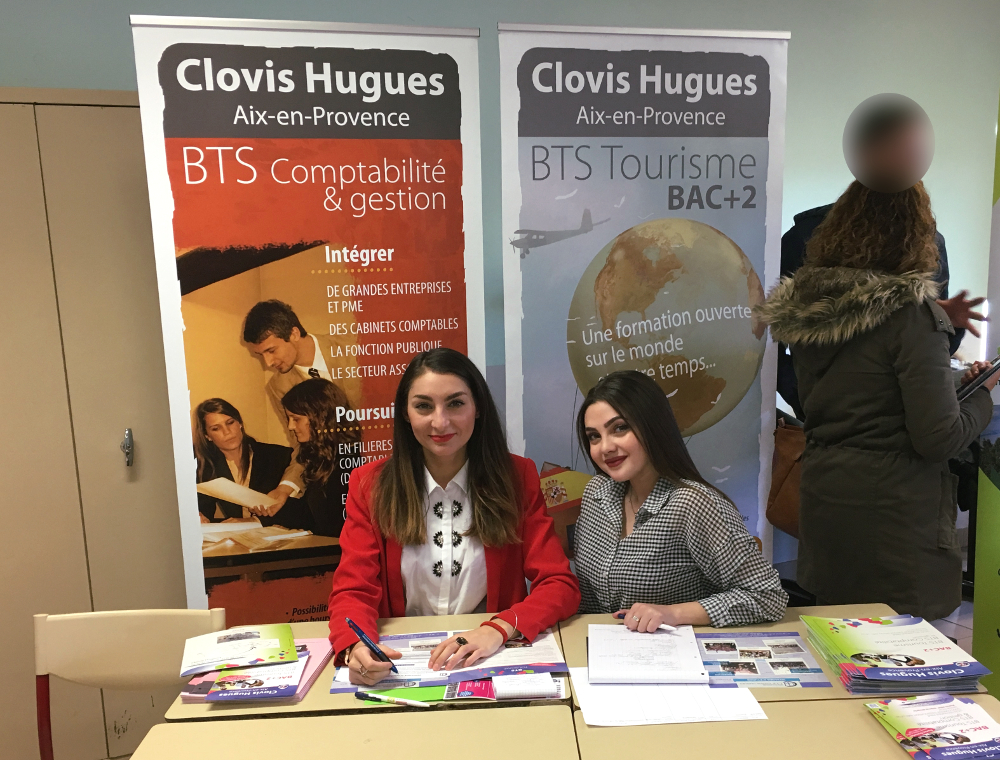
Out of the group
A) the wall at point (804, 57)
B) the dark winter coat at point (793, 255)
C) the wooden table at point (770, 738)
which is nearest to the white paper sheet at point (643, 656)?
the wooden table at point (770, 738)

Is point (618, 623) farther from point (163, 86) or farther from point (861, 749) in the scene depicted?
point (163, 86)

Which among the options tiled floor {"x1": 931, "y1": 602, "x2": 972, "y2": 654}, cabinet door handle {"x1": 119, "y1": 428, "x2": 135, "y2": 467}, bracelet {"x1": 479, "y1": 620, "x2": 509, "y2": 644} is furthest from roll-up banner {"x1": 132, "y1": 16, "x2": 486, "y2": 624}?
tiled floor {"x1": 931, "y1": 602, "x2": 972, "y2": 654}

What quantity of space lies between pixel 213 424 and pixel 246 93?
100 centimetres

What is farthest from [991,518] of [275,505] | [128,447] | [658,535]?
[128,447]

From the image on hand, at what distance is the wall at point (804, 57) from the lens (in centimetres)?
258

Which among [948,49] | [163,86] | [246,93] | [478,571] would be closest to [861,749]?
[478,571]

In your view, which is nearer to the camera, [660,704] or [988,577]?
[660,704]

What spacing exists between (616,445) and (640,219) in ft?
3.17

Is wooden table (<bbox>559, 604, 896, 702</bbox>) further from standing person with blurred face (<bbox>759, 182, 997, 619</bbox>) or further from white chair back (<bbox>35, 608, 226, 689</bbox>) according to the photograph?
white chair back (<bbox>35, 608, 226, 689</bbox>)

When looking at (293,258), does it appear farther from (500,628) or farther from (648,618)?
(648,618)

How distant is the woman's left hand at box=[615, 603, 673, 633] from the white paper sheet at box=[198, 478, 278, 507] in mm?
1216

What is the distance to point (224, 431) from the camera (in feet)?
6.97

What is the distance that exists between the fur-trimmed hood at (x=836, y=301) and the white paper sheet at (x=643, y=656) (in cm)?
94

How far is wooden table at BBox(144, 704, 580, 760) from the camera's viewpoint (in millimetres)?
1121
